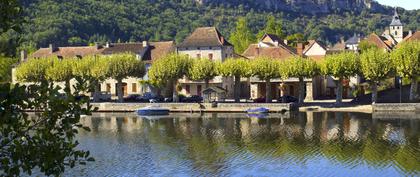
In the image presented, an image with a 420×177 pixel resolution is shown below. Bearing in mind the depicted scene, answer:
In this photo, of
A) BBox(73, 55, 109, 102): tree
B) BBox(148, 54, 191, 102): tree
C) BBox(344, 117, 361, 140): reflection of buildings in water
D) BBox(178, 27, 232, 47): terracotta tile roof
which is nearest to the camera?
BBox(344, 117, 361, 140): reflection of buildings in water

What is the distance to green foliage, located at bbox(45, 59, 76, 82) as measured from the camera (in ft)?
249

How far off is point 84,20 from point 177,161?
11905 centimetres

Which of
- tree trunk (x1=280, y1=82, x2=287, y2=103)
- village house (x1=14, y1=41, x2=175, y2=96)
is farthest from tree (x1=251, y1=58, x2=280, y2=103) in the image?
village house (x1=14, y1=41, x2=175, y2=96)

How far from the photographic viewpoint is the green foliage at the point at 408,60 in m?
64.1

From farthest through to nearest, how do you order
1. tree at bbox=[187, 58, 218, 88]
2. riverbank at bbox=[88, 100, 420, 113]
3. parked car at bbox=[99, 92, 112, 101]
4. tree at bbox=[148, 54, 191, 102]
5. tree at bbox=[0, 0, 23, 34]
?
1. parked car at bbox=[99, 92, 112, 101]
2. tree at bbox=[187, 58, 218, 88]
3. tree at bbox=[148, 54, 191, 102]
4. riverbank at bbox=[88, 100, 420, 113]
5. tree at bbox=[0, 0, 23, 34]

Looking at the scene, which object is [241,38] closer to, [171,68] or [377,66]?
[171,68]

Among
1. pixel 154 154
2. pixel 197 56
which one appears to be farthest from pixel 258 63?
pixel 154 154

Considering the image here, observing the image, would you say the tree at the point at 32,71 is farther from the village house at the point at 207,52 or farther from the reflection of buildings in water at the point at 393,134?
the reflection of buildings in water at the point at 393,134

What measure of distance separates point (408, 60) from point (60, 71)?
39.3 m

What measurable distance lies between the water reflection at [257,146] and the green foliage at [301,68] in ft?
23.3

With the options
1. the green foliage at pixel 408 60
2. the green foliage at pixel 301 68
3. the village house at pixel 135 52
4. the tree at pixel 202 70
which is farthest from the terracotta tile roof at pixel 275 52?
the green foliage at pixel 408 60

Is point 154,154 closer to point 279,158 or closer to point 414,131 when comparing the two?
point 279,158

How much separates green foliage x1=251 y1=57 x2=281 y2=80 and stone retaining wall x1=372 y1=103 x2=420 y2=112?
38.8 feet

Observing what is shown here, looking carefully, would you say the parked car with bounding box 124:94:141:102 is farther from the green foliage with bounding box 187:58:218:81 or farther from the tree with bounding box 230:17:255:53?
the tree with bounding box 230:17:255:53
